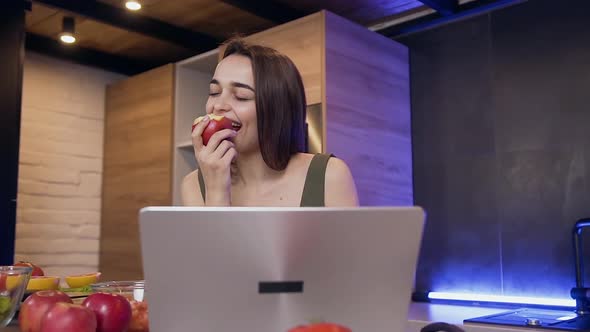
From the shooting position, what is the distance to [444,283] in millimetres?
2734

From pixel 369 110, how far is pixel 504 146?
2.01 feet

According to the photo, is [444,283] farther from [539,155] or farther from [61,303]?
A: [61,303]

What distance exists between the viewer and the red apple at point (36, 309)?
81cm

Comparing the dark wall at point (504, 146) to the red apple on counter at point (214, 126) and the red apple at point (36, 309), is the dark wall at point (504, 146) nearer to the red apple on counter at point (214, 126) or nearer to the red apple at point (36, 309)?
the red apple on counter at point (214, 126)

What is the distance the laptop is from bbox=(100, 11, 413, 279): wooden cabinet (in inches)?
70.4

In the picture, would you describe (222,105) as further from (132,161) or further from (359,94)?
(132,161)

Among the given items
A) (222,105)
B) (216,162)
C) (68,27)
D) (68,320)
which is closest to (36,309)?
(68,320)

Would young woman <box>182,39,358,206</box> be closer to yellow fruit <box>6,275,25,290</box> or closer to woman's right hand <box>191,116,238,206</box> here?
woman's right hand <box>191,116,238,206</box>

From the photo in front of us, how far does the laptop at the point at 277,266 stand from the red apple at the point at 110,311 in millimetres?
162

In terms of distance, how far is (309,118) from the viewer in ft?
8.36

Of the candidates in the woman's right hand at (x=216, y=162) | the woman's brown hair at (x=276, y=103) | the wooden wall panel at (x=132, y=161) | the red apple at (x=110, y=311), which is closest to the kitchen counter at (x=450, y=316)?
the woman's brown hair at (x=276, y=103)

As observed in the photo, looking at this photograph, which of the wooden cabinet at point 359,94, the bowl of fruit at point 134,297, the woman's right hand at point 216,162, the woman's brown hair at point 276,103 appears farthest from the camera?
the wooden cabinet at point 359,94

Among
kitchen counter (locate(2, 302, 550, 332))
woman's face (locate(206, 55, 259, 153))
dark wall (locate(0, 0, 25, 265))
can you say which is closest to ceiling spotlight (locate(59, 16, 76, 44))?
dark wall (locate(0, 0, 25, 265))

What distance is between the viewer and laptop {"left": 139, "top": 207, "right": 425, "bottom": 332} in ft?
2.12
